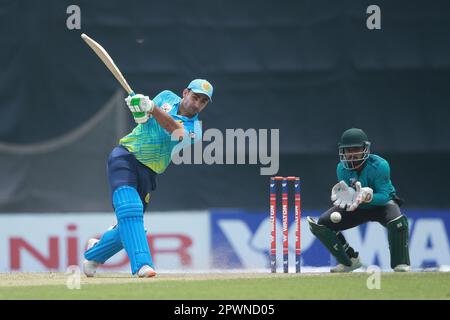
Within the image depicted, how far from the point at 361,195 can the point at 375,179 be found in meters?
0.28

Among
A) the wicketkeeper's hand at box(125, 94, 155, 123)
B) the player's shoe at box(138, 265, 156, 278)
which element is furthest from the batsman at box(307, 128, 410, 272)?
the wicketkeeper's hand at box(125, 94, 155, 123)

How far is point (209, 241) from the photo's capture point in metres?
9.23

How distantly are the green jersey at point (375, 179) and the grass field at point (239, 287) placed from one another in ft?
1.70

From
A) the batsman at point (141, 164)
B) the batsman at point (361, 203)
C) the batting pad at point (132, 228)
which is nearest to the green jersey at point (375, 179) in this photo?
the batsman at point (361, 203)

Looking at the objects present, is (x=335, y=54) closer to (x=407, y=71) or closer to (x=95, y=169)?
(x=407, y=71)

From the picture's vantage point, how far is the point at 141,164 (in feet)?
25.2

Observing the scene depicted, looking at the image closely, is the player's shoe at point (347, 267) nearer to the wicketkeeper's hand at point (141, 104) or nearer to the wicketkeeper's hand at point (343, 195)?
the wicketkeeper's hand at point (343, 195)

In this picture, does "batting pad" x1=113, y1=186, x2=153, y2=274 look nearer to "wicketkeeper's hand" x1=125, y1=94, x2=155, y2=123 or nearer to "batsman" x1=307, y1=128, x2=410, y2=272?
"wicketkeeper's hand" x1=125, y1=94, x2=155, y2=123

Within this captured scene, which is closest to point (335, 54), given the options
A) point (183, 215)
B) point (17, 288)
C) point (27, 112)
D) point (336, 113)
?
point (336, 113)

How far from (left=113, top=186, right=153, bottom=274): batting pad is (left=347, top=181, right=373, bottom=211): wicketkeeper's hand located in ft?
4.60

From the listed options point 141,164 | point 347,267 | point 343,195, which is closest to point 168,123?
point 141,164

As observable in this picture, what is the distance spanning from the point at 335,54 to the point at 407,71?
58 centimetres

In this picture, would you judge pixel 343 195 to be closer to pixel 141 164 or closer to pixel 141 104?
pixel 141 164

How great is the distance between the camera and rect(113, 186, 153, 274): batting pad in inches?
290
